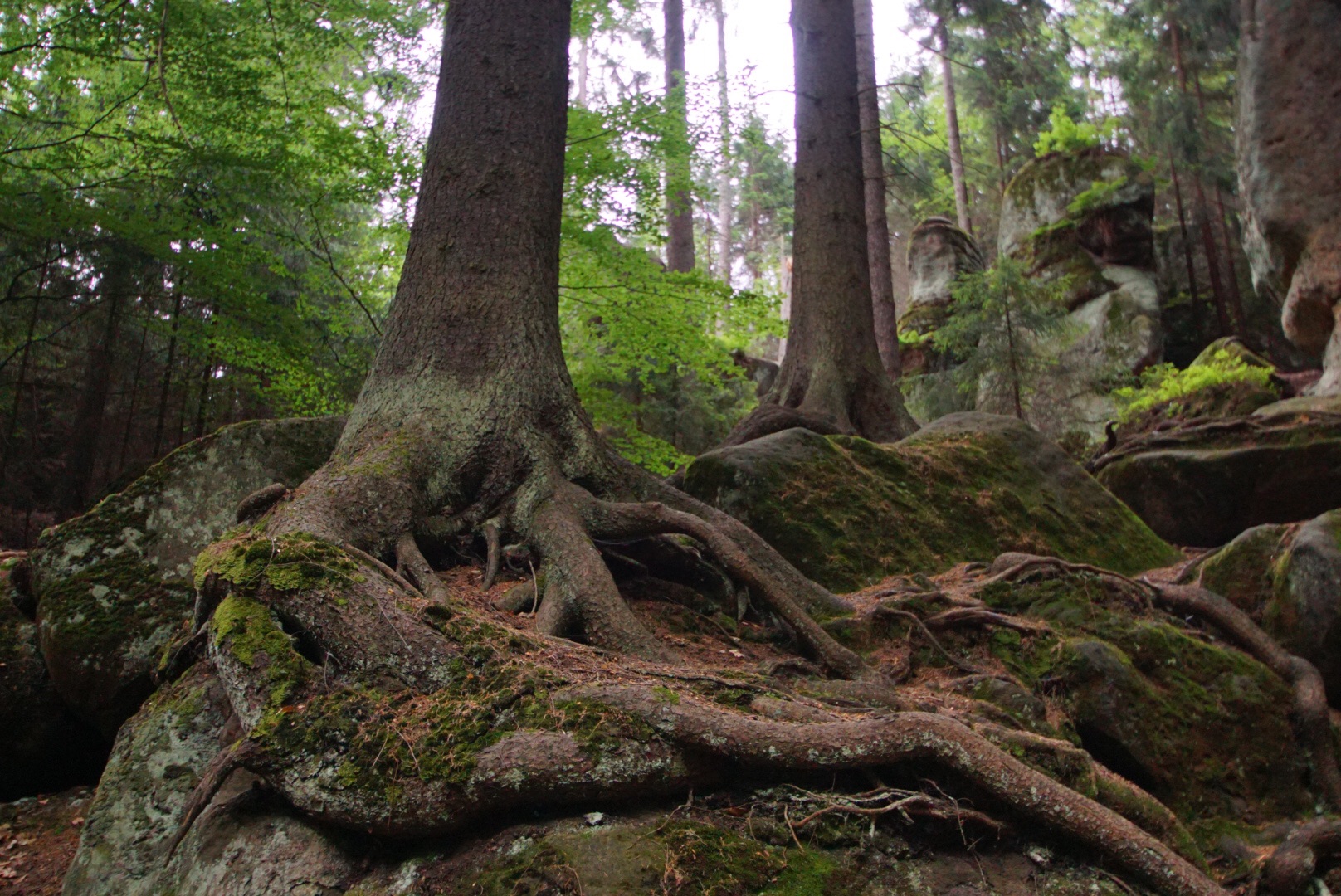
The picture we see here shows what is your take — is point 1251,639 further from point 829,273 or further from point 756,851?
point 829,273

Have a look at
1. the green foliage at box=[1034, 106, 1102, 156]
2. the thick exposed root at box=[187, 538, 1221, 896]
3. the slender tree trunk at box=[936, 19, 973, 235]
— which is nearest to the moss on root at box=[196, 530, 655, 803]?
the thick exposed root at box=[187, 538, 1221, 896]

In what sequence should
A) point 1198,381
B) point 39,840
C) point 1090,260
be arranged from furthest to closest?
point 1090,260
point 1198,381
point 39,840

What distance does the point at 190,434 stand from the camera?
518 inches

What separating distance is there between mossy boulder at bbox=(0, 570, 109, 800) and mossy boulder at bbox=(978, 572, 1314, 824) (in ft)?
17.8

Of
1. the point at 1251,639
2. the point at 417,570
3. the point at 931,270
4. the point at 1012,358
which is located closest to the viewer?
the point at 417,570

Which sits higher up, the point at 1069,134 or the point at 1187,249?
the point at 1069,134

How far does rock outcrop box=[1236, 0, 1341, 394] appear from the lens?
41.8 feet

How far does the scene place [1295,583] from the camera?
235 inches

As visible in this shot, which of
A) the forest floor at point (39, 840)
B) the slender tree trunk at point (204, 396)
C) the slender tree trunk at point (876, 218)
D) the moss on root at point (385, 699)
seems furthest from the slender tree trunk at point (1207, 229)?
the forest floor at point (39, 840)

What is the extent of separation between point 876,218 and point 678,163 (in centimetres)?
494

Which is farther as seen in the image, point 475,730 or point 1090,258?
point 1090,258

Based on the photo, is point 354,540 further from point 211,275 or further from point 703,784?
point 211,275

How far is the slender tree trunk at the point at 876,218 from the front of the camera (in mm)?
13477

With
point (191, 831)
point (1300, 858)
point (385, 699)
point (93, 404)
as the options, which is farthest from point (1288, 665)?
point (93, 404)
